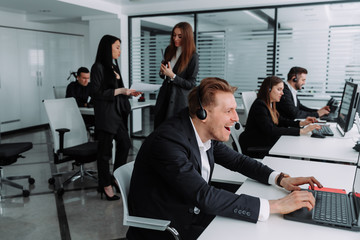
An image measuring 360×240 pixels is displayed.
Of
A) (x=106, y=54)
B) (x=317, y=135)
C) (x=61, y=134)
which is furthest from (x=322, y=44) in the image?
(x=61, y=134)

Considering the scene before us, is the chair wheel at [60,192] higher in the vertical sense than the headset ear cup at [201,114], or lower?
lower

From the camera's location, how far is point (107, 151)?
346 centimetres

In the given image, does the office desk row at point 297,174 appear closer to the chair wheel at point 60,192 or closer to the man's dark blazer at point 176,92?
the man's dark blazer at point 176,92

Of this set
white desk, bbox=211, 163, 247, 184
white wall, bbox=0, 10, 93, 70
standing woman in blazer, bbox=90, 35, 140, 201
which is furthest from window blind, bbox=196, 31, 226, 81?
white desk, bbox=211, 163, 247, 184

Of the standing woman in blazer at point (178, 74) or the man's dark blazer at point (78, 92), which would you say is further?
the man's dark blazer at point (78, 92)

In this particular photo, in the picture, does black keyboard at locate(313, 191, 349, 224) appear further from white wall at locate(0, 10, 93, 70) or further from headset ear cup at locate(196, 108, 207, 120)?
white wall at locate(0, 10, 93, 70)

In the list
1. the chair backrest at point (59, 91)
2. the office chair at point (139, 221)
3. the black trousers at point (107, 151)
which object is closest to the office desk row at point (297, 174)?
the office chair at point (139, 221)

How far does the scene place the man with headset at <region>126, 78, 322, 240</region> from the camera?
4.61 feet

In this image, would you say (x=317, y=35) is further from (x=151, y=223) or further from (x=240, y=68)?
(x=151, y=223)

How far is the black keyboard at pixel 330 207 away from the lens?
137cm

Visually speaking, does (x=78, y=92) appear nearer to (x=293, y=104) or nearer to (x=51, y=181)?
(x=51, y=181)

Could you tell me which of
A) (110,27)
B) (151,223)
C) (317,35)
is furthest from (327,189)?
(110,27)

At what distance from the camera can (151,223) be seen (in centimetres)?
147

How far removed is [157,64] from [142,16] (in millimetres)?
939
